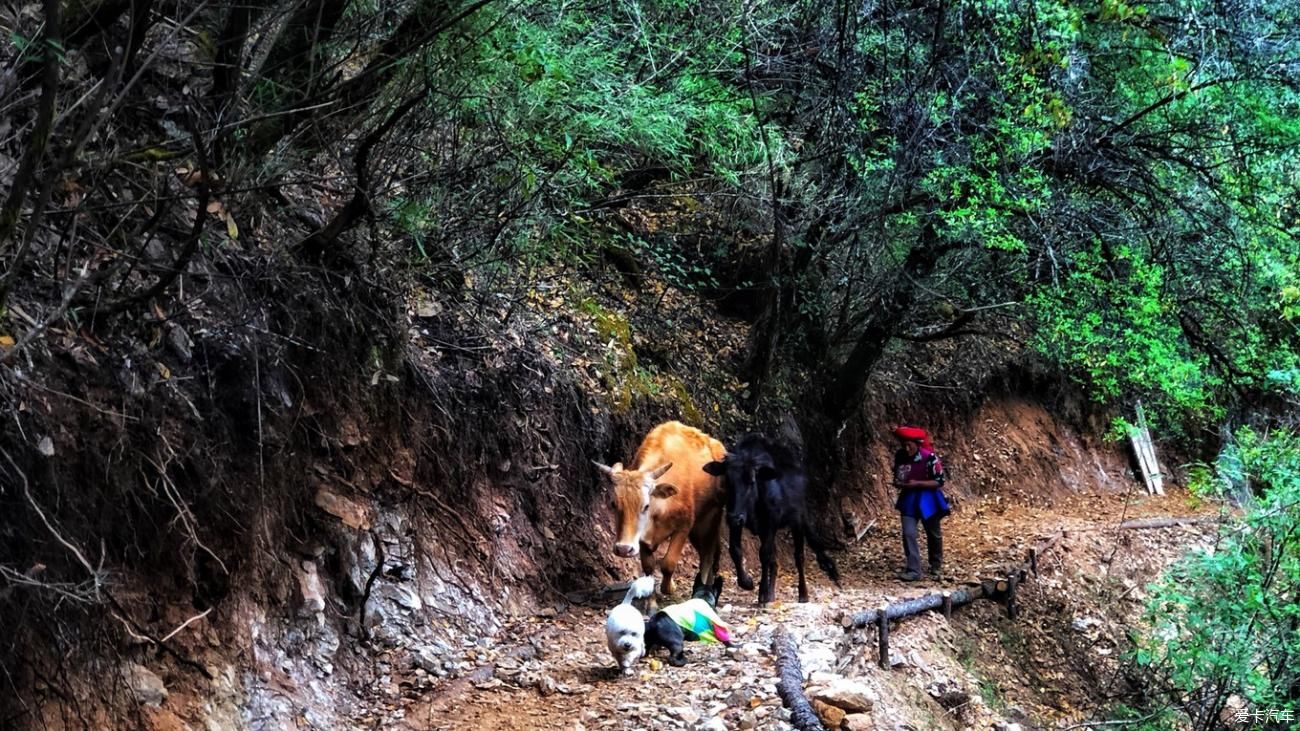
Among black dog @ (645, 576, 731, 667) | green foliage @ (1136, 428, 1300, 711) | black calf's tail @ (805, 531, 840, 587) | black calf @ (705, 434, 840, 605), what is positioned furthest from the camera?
black calf's tail @ (805, 531, 840, 587)

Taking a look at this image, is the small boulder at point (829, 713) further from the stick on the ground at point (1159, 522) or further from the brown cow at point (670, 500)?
the stick on the ground at point (1159, 522)

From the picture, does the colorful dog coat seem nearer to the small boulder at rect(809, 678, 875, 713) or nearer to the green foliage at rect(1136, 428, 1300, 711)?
the small boulder at rect(809, 678, 875, 713)

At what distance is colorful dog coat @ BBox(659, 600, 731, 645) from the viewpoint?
7184mm

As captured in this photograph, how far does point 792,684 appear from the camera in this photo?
249 inches

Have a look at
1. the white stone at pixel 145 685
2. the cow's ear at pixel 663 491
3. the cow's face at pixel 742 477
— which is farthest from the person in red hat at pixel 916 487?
the white stone at pixel 145 685

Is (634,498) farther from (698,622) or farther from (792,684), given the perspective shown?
(792,684)

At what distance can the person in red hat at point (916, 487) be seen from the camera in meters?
11.2

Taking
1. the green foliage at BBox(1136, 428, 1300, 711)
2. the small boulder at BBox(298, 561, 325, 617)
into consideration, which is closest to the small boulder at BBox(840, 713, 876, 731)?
the small boulder at BBox(298, 561, 325, 617)

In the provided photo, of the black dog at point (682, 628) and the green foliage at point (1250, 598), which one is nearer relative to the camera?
the black dog at point (682, 628)

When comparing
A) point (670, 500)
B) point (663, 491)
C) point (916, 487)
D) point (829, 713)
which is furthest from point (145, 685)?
point (916, 487)

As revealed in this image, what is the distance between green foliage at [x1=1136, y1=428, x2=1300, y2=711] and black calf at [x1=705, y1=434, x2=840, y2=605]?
3.20 meters

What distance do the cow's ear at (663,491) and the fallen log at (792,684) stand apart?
1.45 metres

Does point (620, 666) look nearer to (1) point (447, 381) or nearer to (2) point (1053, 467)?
(1) point (447, 381)

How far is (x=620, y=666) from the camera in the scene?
664cm
